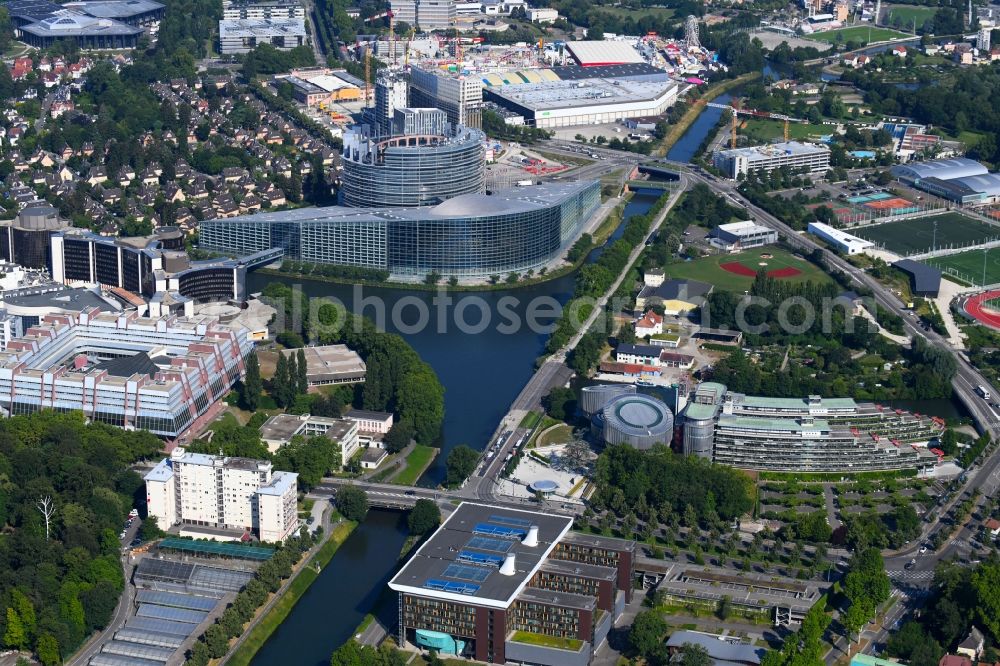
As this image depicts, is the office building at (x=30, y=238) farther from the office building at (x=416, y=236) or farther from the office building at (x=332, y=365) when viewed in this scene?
the office building at (x=332, y=365)

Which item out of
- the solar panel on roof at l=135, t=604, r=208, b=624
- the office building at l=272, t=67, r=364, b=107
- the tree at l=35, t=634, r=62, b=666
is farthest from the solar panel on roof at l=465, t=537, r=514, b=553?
the office building at l=272, t=67, r=364, b=107

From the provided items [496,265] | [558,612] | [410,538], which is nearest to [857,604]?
[558,612]

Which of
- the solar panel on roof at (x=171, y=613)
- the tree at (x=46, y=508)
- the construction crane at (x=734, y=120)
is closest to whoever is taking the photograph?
the solar panel on roof at (x=171, y=613)

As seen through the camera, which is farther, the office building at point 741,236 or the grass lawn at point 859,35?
the grass lawn at point 859,35

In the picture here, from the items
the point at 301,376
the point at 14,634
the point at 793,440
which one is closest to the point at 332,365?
the point at 301,376

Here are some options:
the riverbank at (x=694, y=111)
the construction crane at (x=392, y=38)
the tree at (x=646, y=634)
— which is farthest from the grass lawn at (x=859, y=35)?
the tree at (x=646, y=634)
